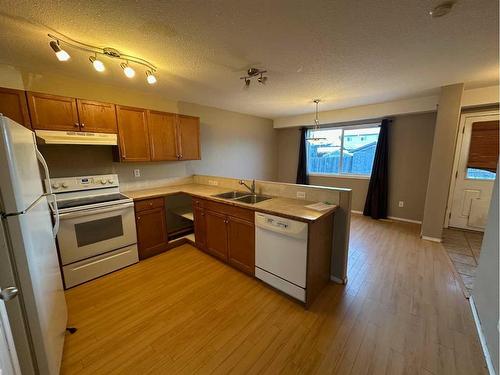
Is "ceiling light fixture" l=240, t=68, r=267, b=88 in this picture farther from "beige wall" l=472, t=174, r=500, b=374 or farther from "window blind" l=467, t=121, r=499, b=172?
"window blind" l=467, t=121, r=499, b=172

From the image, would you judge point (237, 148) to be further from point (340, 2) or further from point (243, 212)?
point (340, 2)

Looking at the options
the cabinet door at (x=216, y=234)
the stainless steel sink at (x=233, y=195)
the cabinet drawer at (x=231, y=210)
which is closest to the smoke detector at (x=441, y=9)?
the cabinet drawer at (x=231, y=210)

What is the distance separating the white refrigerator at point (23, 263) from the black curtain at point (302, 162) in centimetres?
523

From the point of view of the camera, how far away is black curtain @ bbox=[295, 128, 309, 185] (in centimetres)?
553

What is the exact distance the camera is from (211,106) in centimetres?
416

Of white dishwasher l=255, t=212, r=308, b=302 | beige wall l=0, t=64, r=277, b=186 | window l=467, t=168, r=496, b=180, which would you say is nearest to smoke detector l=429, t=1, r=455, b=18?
white dishwasher l=255, t=212, r=308, b=302

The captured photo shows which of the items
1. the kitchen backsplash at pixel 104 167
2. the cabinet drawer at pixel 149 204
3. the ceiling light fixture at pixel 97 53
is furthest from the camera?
the cabinet drawer at pixel 149 204

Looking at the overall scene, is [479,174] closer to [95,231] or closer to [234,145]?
[234,145]

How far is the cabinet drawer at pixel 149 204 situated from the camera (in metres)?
2.69

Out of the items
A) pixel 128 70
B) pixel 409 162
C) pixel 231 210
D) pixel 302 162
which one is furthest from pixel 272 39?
pixel 302 162

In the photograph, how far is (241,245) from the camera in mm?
2391

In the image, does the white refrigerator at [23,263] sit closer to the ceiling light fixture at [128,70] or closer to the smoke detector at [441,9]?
the ceiling light fixture at [128,70]

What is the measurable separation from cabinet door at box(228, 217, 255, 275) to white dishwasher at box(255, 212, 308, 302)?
0.26ft

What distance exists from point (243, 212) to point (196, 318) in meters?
1.11
